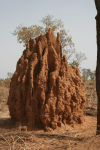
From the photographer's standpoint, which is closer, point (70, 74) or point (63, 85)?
point (63, 85)

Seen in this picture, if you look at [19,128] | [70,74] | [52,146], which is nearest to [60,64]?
[70,74]

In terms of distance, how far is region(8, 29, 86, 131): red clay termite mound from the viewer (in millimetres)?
5618

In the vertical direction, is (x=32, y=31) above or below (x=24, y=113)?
above

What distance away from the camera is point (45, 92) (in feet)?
19.1

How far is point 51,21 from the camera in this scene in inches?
569

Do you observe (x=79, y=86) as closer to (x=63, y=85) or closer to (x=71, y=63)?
(x=63, y=85)

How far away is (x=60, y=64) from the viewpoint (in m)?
6.52

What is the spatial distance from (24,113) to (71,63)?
900 cm

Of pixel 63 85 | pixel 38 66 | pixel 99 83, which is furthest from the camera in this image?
pixel 38 66

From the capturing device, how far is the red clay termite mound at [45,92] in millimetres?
5618

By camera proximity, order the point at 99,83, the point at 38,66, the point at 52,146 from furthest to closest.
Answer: the point at 38,66
the point at 99,83
the point at 52,146

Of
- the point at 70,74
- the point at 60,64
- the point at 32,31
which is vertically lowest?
the point at 70,74

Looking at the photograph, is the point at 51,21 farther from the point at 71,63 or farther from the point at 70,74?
the point at 70,74

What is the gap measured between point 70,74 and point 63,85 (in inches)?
32.0
